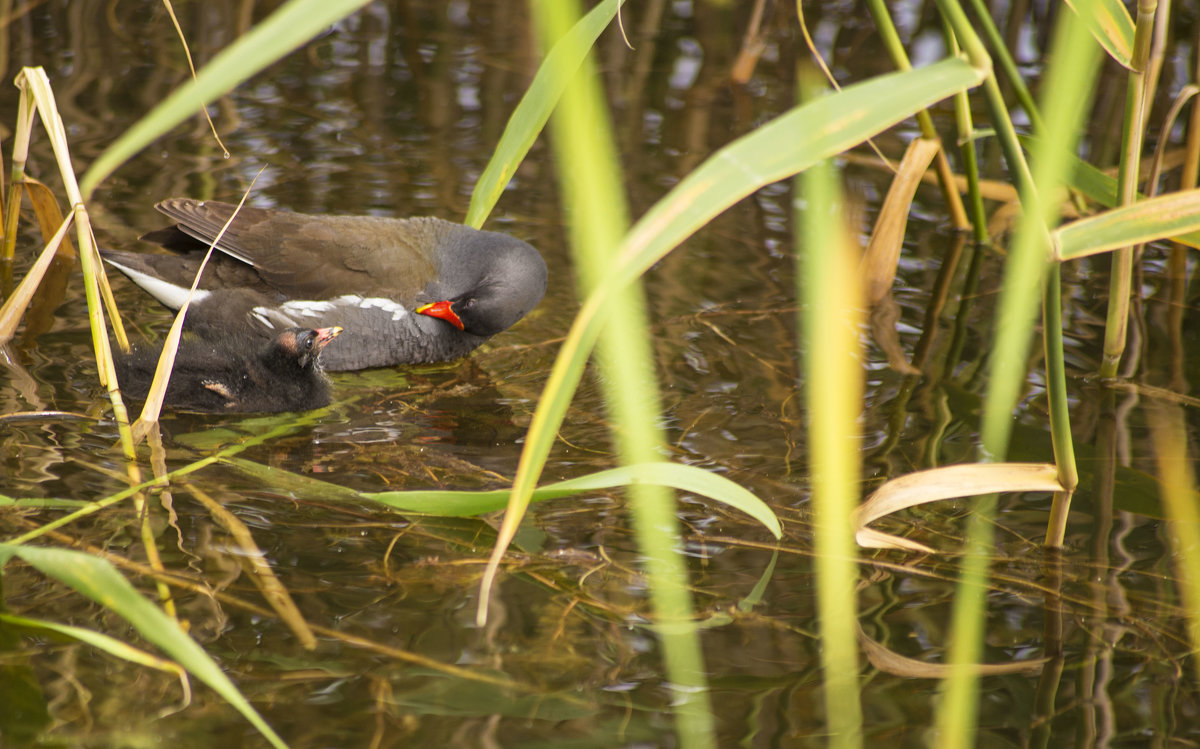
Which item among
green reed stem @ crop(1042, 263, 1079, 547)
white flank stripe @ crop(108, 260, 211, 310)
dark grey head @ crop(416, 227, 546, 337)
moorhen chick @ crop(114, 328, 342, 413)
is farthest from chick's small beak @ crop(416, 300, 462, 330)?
green reed stem @ crop(1042, 263, 1079, 547)

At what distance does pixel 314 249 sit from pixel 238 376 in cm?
77

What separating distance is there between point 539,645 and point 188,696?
2.29ft

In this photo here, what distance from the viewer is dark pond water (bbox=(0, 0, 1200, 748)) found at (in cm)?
218

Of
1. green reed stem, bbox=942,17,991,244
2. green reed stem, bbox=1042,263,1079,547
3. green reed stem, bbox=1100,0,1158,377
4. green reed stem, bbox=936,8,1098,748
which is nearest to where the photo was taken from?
green reed stem, bbox=936,8,1098,748

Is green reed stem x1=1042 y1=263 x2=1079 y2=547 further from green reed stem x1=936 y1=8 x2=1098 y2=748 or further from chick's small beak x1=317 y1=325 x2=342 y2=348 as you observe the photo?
chick's small beak x1=317 y1=325 x2=342 y2=348

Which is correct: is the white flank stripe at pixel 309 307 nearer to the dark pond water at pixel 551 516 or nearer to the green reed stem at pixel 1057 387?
the dark pond water at pixel 551 516

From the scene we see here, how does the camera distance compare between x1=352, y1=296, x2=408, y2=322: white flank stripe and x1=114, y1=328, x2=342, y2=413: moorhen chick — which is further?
x1=352, y1=296, x2=408, y2=322: white flank stripe

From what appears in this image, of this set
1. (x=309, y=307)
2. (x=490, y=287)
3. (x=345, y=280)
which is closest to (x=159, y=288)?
(x=309, y=307)

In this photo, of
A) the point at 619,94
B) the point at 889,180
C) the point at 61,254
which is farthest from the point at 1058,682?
the point at 619,94

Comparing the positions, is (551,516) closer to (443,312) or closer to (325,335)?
(325,335)

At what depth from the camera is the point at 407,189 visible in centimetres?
519

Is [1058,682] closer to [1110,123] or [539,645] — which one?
[539,645]

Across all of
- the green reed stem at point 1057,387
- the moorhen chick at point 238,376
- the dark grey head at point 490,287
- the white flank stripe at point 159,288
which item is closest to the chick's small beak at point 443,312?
the dark grey head at point 490,287

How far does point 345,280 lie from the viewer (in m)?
4.17
